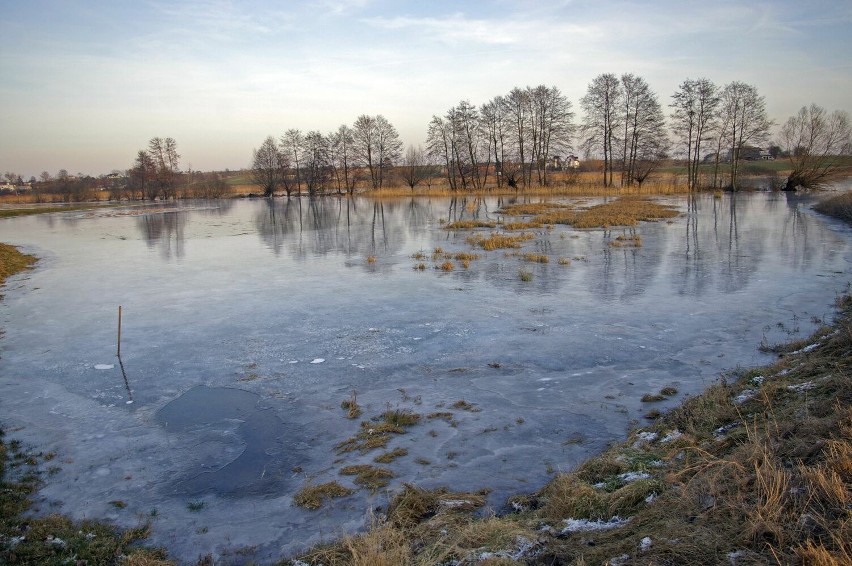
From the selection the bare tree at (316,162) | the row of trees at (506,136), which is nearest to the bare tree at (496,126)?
the row of trees at (506,136)

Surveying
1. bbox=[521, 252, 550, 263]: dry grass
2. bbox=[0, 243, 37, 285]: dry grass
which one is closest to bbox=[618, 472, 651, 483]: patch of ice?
bbox=[521, 252, 550, 263]: dry grass

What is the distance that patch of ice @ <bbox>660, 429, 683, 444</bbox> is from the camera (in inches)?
205

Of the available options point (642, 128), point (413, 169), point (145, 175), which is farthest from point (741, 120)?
point (145, 175)

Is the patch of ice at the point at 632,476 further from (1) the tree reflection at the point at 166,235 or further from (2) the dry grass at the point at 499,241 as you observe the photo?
(1) the tree reflection at the point at 166,235

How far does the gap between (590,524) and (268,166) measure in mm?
77986

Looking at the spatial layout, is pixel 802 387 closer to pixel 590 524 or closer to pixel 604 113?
pixel 590 524

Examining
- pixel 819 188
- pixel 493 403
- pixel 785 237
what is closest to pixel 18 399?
pixel 493 403

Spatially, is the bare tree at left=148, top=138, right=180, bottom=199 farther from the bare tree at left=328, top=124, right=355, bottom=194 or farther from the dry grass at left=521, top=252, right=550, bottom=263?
the dry grass at left=521, top=252, right=550, bottom=263

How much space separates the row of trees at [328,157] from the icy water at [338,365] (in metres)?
53.1

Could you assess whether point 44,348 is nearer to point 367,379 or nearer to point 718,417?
point 367,379

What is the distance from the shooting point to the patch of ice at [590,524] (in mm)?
3885

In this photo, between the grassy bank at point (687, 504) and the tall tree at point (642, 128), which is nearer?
the grassy bank at point (687, 504)

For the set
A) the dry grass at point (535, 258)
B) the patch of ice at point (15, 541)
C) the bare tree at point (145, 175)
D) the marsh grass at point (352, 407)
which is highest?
the bare tree at point (145, 175)

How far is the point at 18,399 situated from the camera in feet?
24.1
